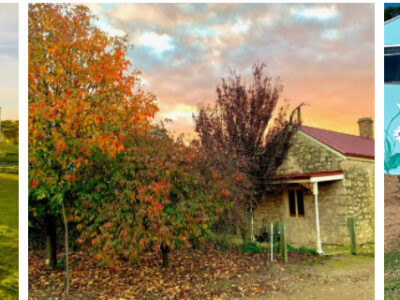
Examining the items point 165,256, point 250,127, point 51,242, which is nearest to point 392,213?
point 250,127

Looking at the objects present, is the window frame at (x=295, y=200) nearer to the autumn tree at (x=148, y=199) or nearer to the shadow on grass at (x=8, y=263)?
the autumn tree at (x=148, y=199)

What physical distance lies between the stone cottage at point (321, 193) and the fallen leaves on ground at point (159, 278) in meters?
1.62

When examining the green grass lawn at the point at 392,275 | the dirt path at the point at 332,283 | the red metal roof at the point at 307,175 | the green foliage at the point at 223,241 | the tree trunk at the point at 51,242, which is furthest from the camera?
the red metal roof at the point at 307,175

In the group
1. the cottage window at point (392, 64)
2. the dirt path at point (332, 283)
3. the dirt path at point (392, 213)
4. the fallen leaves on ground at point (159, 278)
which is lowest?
the dirt path at point (332, 283)

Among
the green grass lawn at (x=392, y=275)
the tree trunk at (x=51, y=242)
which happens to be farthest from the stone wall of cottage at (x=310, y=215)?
the tree trunk at (x=51, y=242)

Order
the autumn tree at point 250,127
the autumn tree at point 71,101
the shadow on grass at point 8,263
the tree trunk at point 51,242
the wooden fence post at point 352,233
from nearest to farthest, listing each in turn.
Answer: the autumn tree at point 71,101 < the shadow on grass at point 8,263 < the tree trunk at point 51,242 < the autumn tree at point 250,127 < the wooden fence post at point 352,233

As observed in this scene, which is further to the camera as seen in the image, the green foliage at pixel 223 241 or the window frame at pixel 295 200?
the window frame at pixel 295 200

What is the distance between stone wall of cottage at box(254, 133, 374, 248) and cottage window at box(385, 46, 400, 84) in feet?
7.97

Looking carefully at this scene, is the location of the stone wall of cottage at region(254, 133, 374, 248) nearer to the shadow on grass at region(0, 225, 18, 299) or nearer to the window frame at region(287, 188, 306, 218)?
the window frame at region(287, 188, 306, 218)

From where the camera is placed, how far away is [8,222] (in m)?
5.75

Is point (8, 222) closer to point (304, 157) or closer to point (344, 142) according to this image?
point (304, 157)

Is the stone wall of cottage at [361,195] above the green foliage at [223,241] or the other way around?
above

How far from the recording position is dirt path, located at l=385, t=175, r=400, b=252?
5.95m

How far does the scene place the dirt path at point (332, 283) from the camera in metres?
5.31
